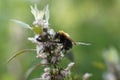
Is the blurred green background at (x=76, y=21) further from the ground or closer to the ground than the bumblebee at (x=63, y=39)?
further from the ground

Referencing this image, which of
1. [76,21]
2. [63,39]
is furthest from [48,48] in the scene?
[76,21]

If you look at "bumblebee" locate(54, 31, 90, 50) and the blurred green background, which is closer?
"bumblebee" locate(54, 31, 90, 50)

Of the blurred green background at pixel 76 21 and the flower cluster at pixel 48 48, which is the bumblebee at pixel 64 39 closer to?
the flower cluster at pixel 48 48

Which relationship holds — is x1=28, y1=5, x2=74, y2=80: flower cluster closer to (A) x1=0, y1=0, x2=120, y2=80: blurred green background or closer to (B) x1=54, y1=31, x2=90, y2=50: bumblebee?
(B) x1=54, y1=31, x2=90, y2=50: bumblebee

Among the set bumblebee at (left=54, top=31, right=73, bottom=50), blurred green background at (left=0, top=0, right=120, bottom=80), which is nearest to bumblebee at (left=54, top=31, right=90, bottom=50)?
bumblebee at (left=54, top=31, right=73, bottom=50)

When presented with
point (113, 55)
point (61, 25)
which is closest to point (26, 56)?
point (61, 25)

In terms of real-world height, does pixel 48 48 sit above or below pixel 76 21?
below

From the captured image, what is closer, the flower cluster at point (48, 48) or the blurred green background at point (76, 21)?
the flower cluster at point (48, 48)

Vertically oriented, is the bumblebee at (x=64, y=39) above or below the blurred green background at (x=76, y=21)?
below

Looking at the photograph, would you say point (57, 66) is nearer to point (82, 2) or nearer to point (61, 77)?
point (61, 77)

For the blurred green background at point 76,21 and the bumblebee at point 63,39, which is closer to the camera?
the bumblebee at point 63,39

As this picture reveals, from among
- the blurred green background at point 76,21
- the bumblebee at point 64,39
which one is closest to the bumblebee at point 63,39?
the bumblebee at point 64,39

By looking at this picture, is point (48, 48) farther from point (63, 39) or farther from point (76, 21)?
point (76, 21)
